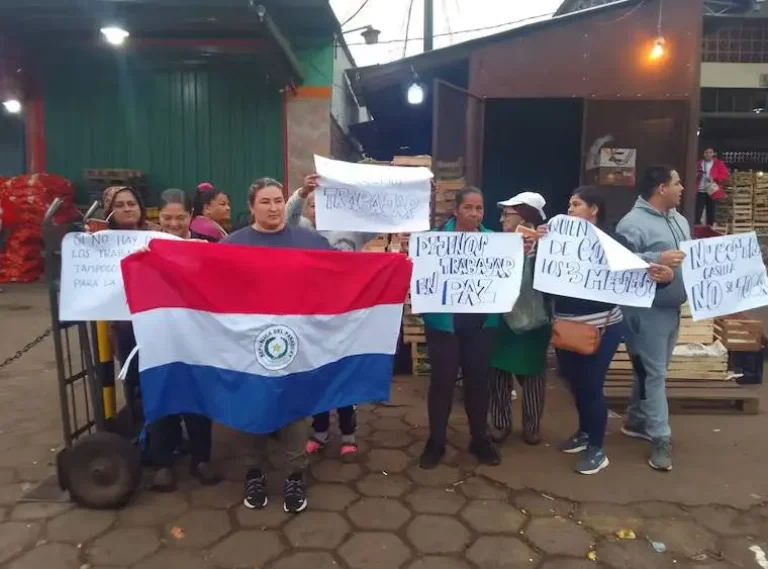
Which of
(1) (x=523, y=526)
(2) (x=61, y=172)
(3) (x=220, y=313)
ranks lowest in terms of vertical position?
(1) (x=523, y=526)

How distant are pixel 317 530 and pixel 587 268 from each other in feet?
6.75

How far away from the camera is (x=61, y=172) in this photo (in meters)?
10.4

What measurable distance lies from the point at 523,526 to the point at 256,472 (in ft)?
4.67

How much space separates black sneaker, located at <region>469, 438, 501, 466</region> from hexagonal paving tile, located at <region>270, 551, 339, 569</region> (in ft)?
4.33

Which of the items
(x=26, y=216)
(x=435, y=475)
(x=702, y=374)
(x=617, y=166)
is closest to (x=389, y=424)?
(x=435, y=475)

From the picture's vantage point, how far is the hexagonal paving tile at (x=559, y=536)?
10.2ft

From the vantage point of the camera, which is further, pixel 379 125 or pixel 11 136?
pixel 379 125

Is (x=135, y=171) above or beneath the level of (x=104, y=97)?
beneath

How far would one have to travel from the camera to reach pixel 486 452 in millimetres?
4035

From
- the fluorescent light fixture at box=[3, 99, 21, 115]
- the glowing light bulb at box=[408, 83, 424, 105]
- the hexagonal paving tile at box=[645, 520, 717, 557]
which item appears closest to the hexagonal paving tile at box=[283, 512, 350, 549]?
the hexagonal paving tile at box=[645, 520, 717, 557]

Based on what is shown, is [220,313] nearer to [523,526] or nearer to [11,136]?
[523,526]

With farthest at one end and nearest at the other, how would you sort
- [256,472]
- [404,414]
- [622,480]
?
[404,414] → [622,480] → [256,472]

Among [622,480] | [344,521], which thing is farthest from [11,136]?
[622,480]

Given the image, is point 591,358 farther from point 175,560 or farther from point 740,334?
point 740,334
